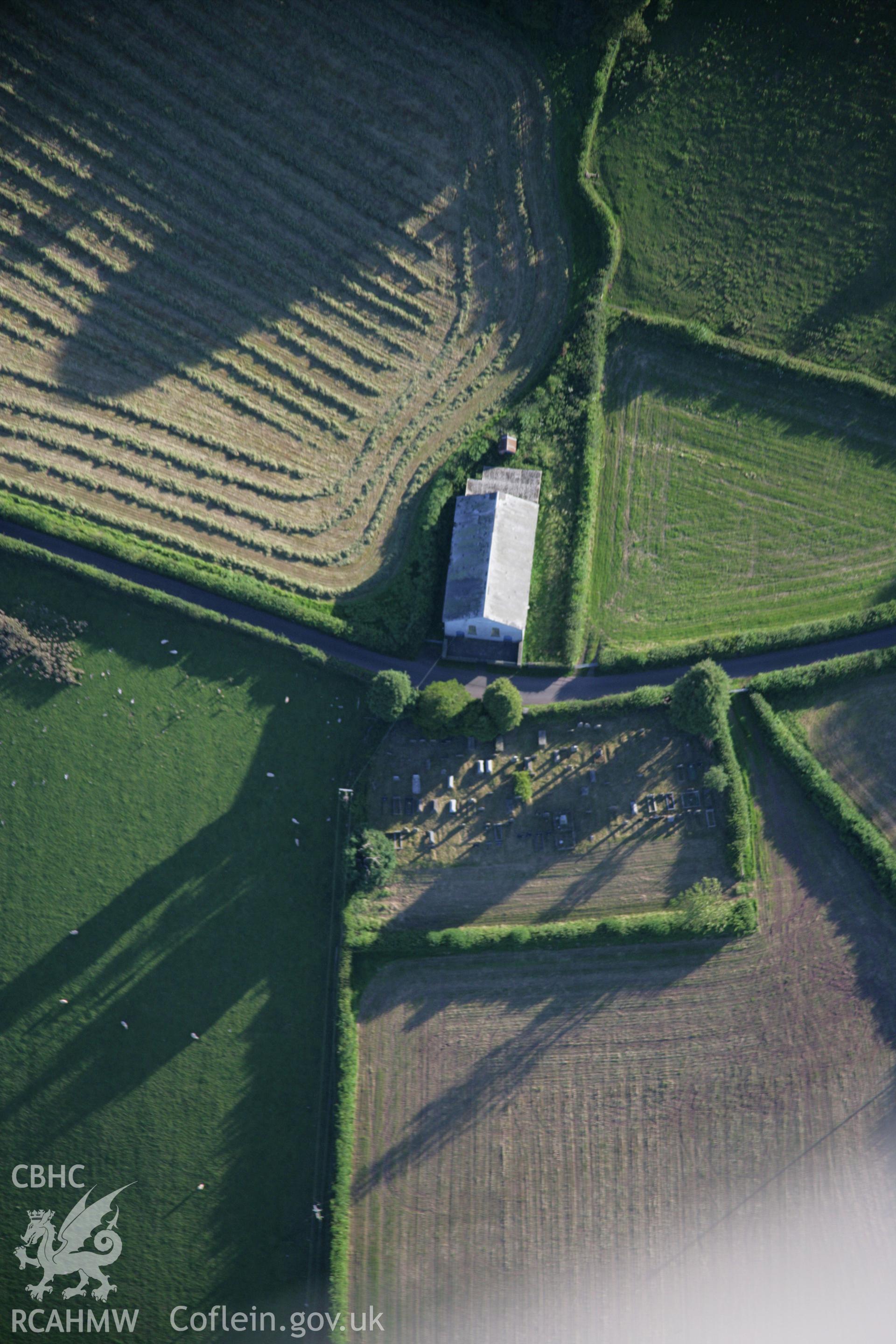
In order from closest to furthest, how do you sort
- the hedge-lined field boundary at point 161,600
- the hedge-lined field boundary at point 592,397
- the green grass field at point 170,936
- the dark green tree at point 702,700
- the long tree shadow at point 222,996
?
the dark green tree at point 702,700
the green grass field at point 170,936
the long tree shadow at point 222,996
the hedge-lined field boundary at point 161,600
the hedge-lined field boundary at point 592,397

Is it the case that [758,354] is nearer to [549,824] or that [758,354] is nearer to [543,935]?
[549,824]

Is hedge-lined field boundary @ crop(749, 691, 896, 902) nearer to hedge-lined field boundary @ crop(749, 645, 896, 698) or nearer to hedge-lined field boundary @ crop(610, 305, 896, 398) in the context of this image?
hedge-lined field boundary @ crop(749, 645, 896, 698)

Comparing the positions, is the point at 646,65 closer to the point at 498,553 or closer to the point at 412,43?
the point at 412,43

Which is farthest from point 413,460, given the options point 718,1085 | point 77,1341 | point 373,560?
point 77,1341

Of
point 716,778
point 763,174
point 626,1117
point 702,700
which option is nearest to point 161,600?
point 702,700

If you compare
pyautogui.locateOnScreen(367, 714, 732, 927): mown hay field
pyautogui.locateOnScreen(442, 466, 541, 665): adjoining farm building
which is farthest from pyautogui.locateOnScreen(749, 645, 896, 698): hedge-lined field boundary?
pyautogui.locateOnScreen(442, 466, 541, 665): adjoining farm building

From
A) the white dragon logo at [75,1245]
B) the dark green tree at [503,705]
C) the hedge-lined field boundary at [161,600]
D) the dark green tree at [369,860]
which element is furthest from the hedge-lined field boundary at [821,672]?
the white dragon logo at [75,1245]

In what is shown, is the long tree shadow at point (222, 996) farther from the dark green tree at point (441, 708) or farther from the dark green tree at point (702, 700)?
the dark green tree at point (702, 700)
